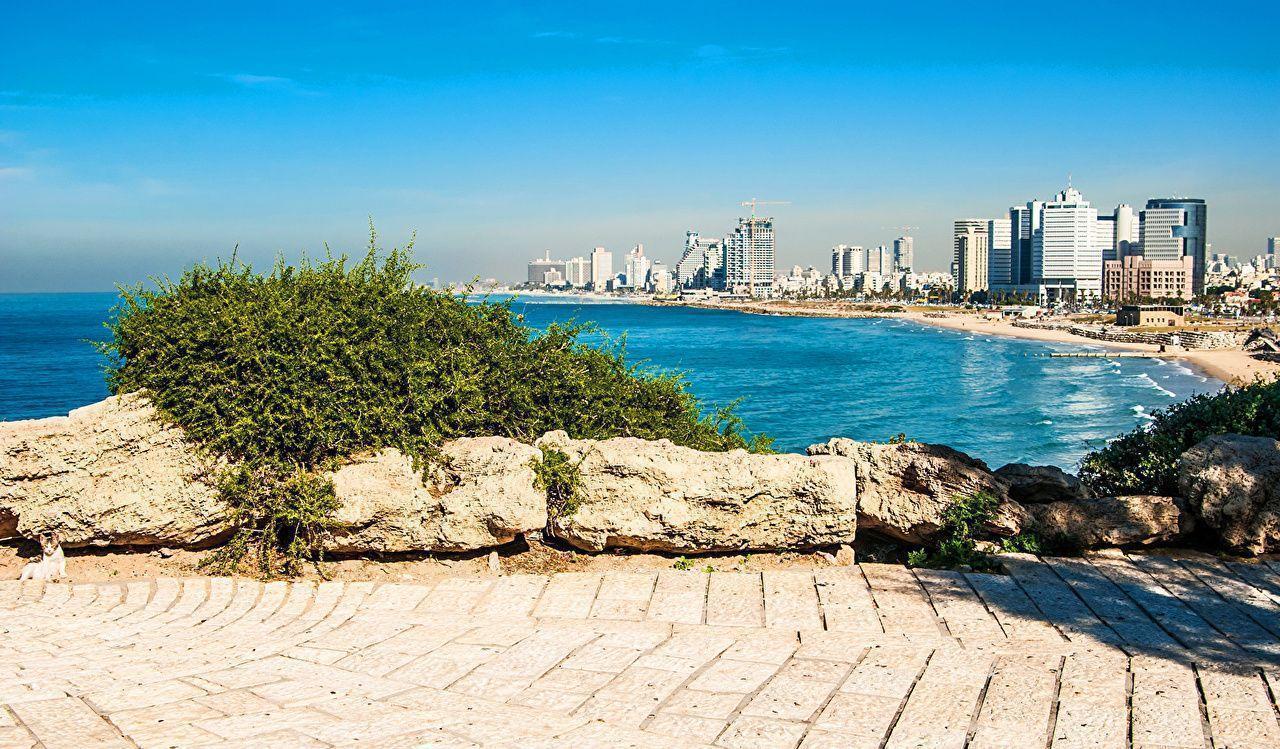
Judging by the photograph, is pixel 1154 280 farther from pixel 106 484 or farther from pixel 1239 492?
pixel 106 484

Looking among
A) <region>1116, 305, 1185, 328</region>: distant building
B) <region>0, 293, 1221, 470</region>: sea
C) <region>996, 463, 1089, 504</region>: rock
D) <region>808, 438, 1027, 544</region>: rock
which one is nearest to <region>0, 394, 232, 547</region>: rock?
<region>0, 293, 1221, 470</region>: sea

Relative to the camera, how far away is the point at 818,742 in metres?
4.22

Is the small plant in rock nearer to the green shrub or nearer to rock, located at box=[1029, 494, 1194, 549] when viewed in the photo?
the green shrub

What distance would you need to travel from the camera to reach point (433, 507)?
7.08m

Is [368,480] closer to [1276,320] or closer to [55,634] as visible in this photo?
[55,634]

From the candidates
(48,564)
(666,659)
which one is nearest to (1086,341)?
(666,659)

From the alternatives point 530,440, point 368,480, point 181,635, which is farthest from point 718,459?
point 181,635

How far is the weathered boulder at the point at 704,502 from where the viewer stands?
7.21 meters

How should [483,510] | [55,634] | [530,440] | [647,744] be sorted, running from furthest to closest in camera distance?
1. [530,440]
2. [483,510]
3. [55,634]
4. [647,744]

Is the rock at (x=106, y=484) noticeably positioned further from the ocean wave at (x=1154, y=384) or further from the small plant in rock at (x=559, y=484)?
the ocean wave at (x=1154, y=384)

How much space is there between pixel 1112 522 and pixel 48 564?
8090mm

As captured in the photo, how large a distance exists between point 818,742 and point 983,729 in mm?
799

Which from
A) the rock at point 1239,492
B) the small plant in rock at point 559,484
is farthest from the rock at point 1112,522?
the small plant in rock at point 559,484

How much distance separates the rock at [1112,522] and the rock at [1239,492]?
197mm
